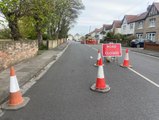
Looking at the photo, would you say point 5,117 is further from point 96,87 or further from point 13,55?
point 13,55

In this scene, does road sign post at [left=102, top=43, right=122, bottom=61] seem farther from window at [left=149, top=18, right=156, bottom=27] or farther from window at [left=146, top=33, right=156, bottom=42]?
window at [left=149, top=18, right=156, bottom=27]

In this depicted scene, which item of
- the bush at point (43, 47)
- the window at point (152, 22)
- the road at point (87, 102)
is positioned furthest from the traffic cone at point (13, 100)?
the window at point (152, 22)

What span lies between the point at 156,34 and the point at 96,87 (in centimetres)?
3281

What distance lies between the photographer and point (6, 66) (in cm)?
906

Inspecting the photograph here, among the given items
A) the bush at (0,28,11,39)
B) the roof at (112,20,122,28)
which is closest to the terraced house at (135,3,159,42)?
the roof at (112,20,122,28)

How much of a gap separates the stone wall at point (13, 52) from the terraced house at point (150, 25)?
27871 mm

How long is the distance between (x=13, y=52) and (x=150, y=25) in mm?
33840

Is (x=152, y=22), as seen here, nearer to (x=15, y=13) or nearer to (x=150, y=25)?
(x=150, y=25)

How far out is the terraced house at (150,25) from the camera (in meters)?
35.5

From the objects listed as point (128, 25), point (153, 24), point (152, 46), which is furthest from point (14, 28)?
point (128, 25)

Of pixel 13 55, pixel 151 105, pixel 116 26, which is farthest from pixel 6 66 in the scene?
pixel 116 26

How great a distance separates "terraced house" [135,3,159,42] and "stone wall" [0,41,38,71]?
2787 cm

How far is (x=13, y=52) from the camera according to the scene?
33.0 ft

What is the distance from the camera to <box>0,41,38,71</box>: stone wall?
28.6 ft
